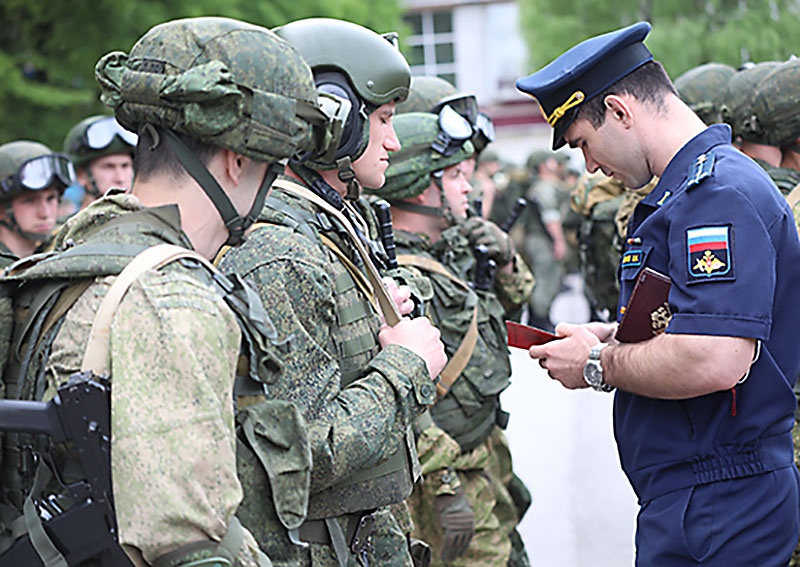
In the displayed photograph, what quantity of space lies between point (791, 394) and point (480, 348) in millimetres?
2260

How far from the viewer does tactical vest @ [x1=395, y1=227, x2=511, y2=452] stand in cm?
540

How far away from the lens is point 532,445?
977cm

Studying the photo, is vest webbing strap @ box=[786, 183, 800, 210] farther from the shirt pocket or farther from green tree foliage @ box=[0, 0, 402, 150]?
green tree foliage @ box=[0, 0, 402, 150]

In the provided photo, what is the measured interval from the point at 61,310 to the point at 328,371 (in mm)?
810

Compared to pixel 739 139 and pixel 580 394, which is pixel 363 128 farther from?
pixel 580 394

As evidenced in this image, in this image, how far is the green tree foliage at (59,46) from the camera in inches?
571

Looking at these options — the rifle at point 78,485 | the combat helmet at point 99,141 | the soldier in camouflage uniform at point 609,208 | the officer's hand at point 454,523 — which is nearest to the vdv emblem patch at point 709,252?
the rifle at point 78,485

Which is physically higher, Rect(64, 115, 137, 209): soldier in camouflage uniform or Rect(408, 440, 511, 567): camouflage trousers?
Rect(64, 115, 137, 209): soldier in camouflage uniform

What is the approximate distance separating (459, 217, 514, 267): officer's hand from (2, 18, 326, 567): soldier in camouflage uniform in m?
3.37

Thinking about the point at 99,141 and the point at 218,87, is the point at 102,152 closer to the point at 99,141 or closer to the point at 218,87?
the point at 99,141

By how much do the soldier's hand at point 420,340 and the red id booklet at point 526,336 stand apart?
87 centimetres

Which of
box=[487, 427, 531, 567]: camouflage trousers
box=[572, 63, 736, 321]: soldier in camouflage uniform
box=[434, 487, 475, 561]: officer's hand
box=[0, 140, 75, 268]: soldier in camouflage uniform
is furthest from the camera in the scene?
box=[572, 63, 736, 321]: soldier in camouflage uniform

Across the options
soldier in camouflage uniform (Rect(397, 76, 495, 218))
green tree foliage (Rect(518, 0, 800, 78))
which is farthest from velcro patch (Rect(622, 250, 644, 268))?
green tree foliage (Rect(518, 0, 800, 78))

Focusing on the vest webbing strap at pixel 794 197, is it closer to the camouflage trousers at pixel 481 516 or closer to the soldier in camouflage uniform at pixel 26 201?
the camouflage trousers at pixel 481 516
